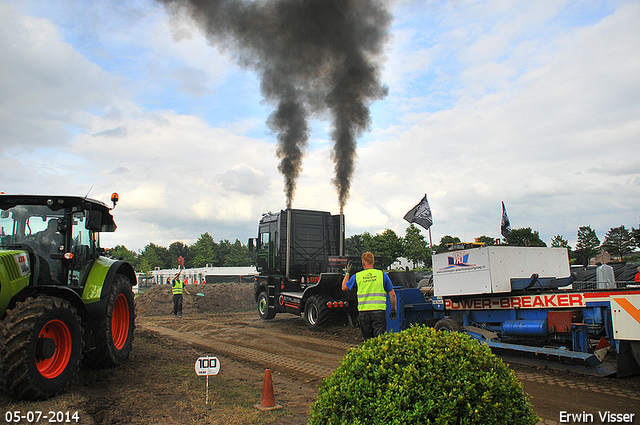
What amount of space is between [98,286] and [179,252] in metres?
93.4

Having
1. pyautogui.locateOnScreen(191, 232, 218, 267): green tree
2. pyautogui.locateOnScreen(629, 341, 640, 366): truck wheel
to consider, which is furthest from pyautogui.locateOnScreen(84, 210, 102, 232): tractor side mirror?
pyautogui.locateOnScreen(191, 232, 218, 267): green tree

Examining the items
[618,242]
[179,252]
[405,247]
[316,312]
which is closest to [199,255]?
[179,252]

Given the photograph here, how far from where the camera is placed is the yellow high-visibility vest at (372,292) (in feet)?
20.4

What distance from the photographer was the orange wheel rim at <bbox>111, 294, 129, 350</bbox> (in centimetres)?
743

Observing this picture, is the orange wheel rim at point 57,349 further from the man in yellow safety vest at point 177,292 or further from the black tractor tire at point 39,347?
the man in yellow safety vest at point 177,292

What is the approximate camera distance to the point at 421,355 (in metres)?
2.89

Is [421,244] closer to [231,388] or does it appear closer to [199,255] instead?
[231,388]

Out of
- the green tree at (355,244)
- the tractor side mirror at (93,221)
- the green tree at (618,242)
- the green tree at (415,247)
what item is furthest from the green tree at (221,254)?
the tractor side mirror at (93,221)

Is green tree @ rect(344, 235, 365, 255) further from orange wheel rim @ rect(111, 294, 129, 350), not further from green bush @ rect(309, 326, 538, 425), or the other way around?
green bush @ rect(309, 326, 538, 425)

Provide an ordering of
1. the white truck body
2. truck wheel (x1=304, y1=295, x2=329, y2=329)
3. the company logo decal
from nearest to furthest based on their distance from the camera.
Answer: the white truck body → the company logo decal → truck wheel (x1=304, y1=295, x2=329, y2=329)

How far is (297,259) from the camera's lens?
576 inches

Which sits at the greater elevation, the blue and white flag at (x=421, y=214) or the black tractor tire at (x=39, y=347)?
the blue and white flag at (x=421, y=214)

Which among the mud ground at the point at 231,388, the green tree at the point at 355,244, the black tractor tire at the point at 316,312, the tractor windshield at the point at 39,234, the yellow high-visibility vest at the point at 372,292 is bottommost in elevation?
the mud ground at the point at 231,388

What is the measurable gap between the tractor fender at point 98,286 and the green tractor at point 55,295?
1 cm
